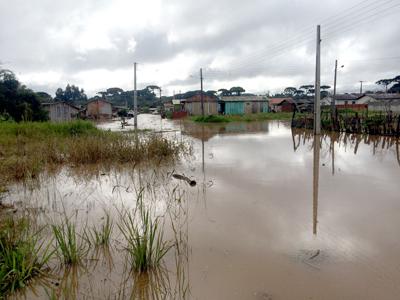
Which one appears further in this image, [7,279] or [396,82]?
[396,82]

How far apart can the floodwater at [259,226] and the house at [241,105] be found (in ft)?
114

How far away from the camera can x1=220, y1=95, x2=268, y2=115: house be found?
4342cm

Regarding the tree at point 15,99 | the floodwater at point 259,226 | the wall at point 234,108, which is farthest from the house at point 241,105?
the floodwater at point 259,226

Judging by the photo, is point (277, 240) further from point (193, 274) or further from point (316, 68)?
point (316, 68)

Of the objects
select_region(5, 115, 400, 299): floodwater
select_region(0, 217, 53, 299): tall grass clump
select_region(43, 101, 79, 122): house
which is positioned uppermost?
select_region(43, 101, 79, 122): house

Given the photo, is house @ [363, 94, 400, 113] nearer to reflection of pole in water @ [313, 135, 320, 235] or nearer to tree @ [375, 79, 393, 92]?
tree @ [375, 79, 393, 92]

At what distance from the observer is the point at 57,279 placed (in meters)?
3.09

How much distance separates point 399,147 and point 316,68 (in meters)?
6.29

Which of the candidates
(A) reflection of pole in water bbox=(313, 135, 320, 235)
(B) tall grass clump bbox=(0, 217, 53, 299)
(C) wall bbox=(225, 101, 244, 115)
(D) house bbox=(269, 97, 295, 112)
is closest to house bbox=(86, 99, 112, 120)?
(C) wall bbox=(225, 101, 244, 115)

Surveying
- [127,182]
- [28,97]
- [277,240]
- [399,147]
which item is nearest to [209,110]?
[28,97]

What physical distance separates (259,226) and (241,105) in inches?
1583

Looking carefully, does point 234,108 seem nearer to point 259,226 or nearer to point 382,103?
point 382,103

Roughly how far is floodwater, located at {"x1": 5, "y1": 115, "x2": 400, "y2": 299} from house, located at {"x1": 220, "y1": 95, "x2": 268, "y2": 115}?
34808mm

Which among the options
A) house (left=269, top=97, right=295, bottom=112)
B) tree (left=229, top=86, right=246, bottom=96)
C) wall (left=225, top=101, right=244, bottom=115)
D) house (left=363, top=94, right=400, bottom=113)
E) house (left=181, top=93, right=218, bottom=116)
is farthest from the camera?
tree (left=229, top=86, right=246, bottom=96)
